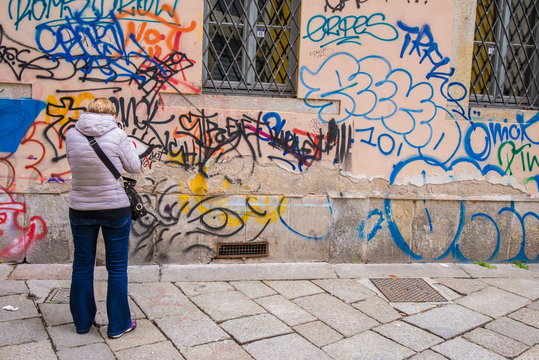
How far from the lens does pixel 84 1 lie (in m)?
4.50

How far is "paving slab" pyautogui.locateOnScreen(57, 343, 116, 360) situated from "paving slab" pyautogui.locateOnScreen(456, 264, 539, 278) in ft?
12.4

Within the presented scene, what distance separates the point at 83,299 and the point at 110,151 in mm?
1088

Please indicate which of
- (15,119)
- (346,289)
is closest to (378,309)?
(346,289)

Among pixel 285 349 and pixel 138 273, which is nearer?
pixel 285 349

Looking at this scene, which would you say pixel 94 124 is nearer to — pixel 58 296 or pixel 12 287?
pixel 58 296

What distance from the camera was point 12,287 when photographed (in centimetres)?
410

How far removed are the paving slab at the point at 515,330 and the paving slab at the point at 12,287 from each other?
395cm

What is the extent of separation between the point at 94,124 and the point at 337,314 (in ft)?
8.00

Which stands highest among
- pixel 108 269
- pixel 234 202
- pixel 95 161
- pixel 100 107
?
pixel 100 107

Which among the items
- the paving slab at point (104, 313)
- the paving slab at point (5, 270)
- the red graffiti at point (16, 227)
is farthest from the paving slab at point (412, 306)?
the paving slab at point (5, 270)

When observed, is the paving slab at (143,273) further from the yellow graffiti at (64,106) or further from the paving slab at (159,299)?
the yellow graffiti at (64,106)

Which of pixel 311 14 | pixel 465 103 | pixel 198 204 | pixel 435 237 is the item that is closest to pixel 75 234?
pixel 198 204

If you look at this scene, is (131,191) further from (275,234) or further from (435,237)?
(435,237)

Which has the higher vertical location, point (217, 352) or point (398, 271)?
point (398, 271)
